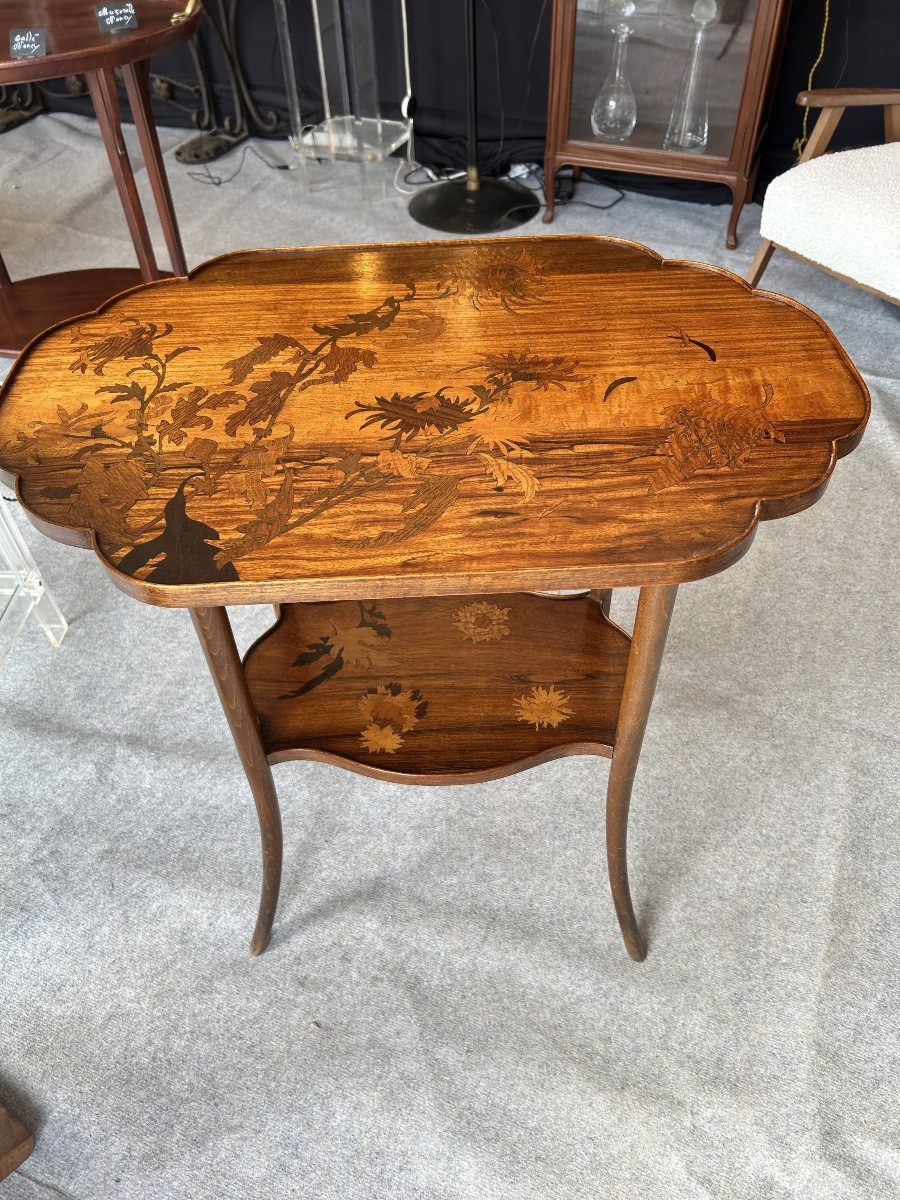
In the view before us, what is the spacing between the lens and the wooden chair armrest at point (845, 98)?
230 cm

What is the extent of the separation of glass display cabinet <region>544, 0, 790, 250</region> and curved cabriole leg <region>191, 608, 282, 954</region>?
2.26 metres

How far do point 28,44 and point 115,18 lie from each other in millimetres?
216

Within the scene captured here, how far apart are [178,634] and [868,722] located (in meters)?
1.31

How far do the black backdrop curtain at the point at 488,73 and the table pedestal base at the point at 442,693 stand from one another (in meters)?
2.17

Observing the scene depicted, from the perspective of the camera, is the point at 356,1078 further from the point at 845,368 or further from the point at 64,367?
the point at 845,368

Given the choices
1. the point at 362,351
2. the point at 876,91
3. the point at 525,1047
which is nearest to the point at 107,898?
the point at 525,1047

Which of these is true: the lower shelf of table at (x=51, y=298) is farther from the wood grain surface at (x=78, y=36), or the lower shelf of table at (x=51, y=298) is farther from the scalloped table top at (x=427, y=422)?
the scalloped table top at (x=427, y=422)

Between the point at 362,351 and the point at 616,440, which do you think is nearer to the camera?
the point at 616,440

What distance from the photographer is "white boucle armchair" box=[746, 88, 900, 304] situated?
7.00 feet

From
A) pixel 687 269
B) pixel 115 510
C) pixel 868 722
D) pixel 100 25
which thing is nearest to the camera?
pixel 115 510

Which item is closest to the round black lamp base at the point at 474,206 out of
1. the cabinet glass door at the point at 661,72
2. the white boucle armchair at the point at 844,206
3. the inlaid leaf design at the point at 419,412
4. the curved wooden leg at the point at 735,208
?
the cabinet glass door at the point at 661,72

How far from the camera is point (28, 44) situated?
1.96 meters

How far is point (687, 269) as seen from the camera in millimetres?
1423

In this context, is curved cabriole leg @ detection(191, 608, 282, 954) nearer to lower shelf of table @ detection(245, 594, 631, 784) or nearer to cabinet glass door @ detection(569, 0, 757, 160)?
lower shelf of table @ detection(245, 594, 631, 784)
